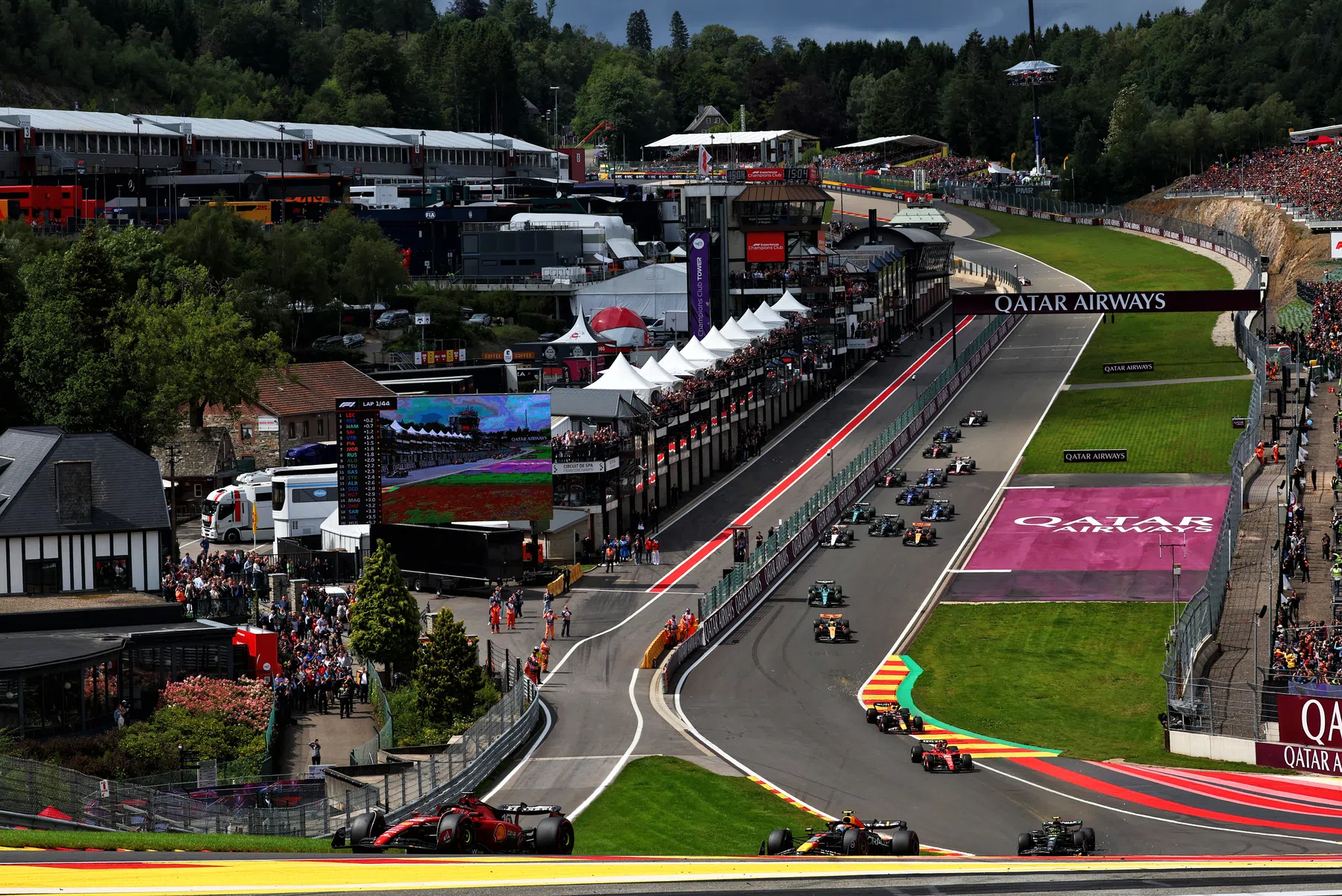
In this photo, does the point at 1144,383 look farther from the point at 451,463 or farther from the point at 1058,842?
the point at 1058,842

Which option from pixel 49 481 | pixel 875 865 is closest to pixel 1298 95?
pixel 49 481

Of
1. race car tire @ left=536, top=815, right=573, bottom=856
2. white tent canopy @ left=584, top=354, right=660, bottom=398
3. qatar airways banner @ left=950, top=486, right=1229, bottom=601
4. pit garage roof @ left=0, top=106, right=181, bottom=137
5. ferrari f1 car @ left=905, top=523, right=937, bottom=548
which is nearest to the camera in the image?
race car tire @ left=536, top=815, right=573, bottom=856

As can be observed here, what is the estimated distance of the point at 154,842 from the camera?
3027 cm

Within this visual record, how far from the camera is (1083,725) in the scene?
51.6 metres

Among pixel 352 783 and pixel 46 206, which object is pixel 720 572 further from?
pixel 46 206

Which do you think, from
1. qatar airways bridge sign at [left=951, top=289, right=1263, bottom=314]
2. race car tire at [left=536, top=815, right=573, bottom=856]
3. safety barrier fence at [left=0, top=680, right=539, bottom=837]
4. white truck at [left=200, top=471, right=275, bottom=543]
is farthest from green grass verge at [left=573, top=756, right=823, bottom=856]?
qatar airways bridge sign at [left=951, top=289, right=1263, bottom=314]

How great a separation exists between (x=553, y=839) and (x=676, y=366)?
5704cm

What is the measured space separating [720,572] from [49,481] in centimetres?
2722

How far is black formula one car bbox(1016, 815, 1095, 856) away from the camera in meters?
35.0

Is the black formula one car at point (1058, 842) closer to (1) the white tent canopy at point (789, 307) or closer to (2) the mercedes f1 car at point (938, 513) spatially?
(2) the mercedes f1 car at point (938, 513)

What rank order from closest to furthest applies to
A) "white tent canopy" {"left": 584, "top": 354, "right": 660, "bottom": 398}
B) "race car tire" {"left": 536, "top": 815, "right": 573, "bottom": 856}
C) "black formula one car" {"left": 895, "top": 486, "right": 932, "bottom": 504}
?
1. "race car tire" {"left": 536, "top": 815, "right": 573, "bottom": 856}
2. "black formula one car" {"left": 895, "top": 486, "right": 932, "bottom": 504}
3. "white tent canopy" {"left": 584, "top": 354, "right": 660, "bottom": 398}

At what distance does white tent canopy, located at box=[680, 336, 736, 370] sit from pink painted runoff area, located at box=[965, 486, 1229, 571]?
720 inches

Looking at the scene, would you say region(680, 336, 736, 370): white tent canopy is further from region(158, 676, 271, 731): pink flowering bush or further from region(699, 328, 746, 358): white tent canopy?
region(158, 676, 271, 731): pink flowering bush

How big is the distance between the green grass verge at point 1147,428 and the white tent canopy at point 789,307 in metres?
17.1
